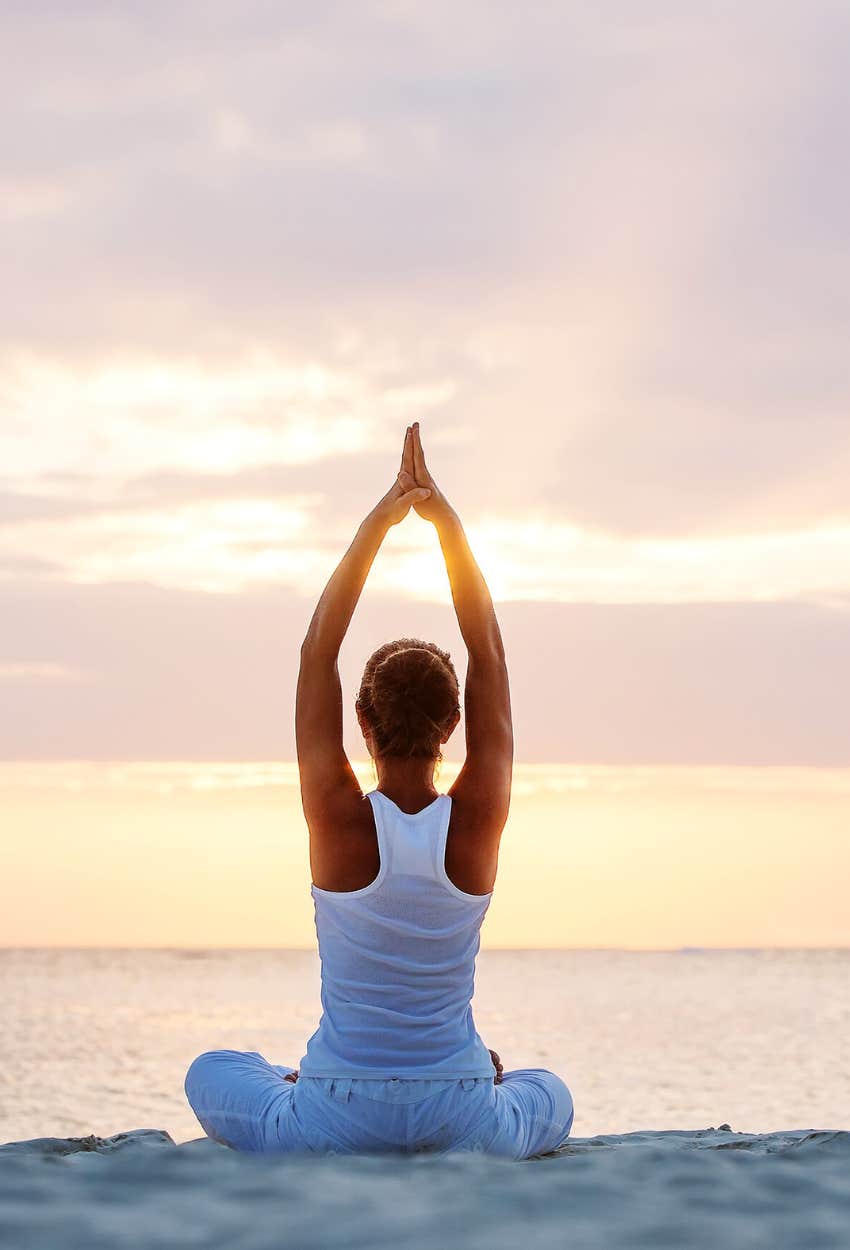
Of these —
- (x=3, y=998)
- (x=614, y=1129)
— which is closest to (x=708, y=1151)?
→ (x=614, y=1129)

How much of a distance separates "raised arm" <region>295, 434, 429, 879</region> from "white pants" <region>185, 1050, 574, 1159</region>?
24.9 inches

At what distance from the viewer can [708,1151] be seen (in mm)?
3510

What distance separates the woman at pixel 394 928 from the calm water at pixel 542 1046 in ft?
23.5

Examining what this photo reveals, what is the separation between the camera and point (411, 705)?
3885 mm

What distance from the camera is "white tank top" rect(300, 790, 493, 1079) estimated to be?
3.77 metres

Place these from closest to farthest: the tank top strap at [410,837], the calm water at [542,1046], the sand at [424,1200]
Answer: the sand at [424,1200] < the tank top strap at [410,837] < the calm water at [542,1046]

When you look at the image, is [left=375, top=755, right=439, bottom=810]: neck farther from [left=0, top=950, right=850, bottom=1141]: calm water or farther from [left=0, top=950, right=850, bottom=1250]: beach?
[left=0, top=950, right=850, bottom=1141]: calm water

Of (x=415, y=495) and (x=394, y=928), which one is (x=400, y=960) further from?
(x=415, y=495)

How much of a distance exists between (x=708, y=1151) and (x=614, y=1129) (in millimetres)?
7840

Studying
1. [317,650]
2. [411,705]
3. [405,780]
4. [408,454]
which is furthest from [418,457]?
[405,780]

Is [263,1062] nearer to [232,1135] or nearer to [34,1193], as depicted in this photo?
[232,1135]

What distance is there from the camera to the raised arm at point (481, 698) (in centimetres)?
390

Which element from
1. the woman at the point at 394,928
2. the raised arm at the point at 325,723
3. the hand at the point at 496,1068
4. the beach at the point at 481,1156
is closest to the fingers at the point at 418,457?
the raised arm at the point at 325,723

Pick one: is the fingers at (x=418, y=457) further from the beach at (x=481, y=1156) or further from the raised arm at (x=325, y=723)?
the beach at (x=481, y=1156)
